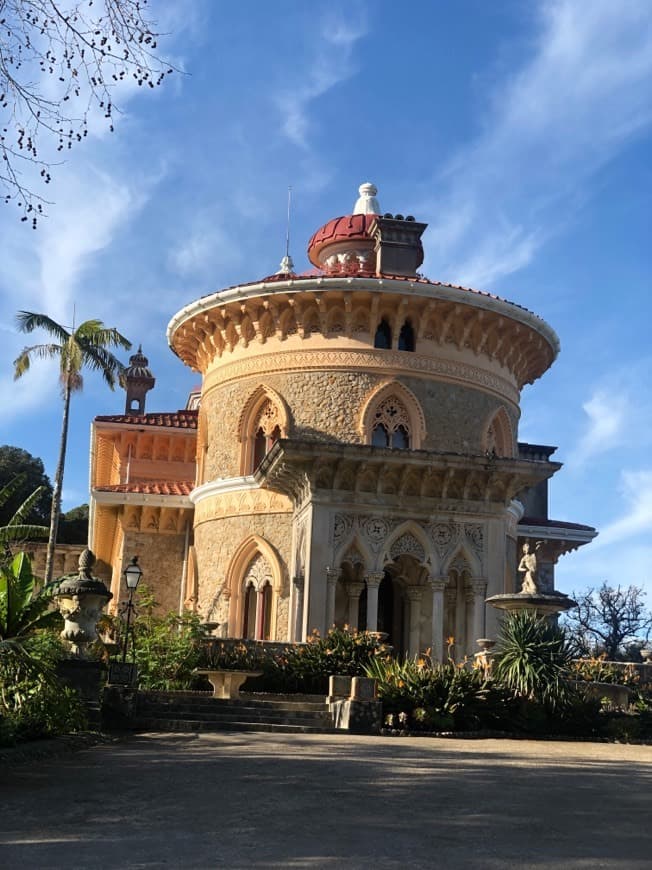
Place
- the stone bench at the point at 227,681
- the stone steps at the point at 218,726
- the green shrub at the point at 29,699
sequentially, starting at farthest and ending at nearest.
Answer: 1. the stone bench at the point at 227,681
2. the stone steps at the point at 218,726
3. the green shrub at the point at 29,699

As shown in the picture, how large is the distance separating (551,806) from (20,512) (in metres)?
20.6

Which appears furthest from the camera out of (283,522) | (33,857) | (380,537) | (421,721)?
(283,522)

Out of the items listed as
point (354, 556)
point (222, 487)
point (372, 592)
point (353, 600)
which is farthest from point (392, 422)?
point (222, 487)

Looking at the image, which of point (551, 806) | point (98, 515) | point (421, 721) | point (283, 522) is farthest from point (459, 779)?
point (98, 515)

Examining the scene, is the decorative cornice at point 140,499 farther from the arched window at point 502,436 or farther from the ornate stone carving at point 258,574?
the arched window at point 502,436

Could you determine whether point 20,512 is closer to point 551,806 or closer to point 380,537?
point 380,537

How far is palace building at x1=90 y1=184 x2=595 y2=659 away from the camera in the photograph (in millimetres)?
22844

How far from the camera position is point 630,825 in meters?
7.64

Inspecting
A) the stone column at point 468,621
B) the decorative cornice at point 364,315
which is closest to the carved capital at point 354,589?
the stone column at point 468,621

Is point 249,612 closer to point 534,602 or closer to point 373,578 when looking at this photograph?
point 373,578

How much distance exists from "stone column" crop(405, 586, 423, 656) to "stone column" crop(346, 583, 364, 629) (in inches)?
47.6

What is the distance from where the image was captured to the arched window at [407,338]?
25.3m

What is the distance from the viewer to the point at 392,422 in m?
25.0

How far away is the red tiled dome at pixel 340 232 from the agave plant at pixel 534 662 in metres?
14.6
